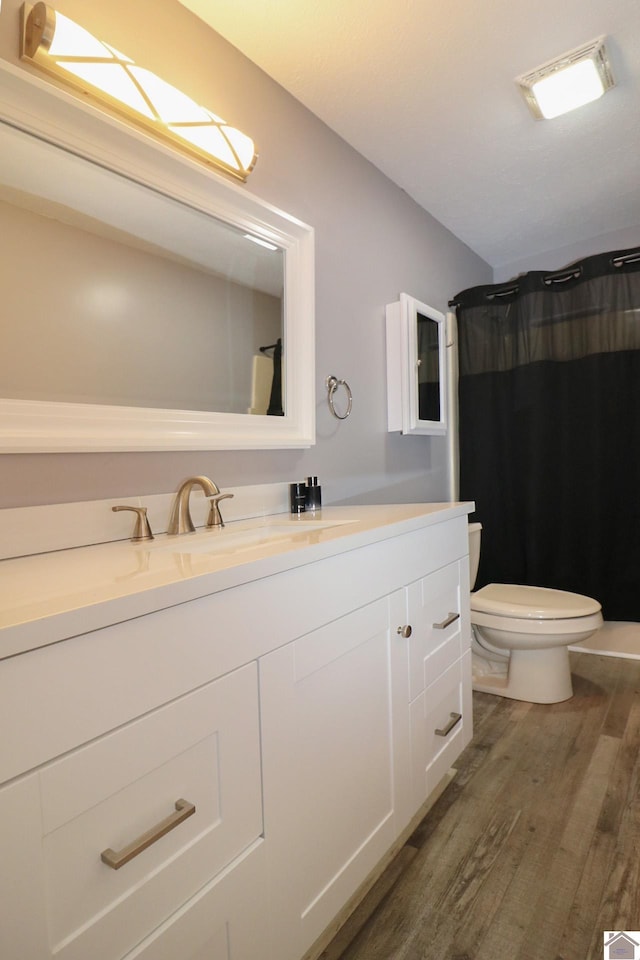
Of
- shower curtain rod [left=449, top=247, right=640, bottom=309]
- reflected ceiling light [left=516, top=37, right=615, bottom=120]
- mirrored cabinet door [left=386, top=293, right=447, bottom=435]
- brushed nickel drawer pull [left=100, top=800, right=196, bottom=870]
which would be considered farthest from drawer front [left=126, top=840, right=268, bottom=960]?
shower curtain rod [left=449, top=247, right=640, bottom=309]

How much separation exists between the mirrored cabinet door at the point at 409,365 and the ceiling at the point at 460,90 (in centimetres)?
55

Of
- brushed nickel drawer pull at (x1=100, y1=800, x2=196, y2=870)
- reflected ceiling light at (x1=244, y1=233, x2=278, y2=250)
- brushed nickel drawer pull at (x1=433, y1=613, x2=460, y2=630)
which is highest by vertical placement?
reflected ceiling light at (x1=244, y1=233, x2=278, y2=250)

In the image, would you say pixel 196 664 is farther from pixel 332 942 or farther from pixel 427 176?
pixel 427 176

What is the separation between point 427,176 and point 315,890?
2.37 metres

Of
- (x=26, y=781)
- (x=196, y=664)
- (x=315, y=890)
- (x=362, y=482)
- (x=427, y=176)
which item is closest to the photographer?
(x=26, y=781)

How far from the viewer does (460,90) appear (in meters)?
1.67

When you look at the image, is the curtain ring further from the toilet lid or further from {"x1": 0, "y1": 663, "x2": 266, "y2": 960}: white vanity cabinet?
{"x1": 0, "y1": 663, "x2": 266, "y2": 960}: white vanity cabinet

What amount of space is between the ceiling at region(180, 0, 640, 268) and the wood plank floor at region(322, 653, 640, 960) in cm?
217

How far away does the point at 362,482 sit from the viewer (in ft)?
6.51

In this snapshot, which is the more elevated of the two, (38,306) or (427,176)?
(427,176)

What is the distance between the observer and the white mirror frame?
3.25 ft

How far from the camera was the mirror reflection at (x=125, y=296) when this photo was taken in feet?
3.32

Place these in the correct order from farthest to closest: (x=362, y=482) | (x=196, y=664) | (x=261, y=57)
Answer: (x=362, y=482) → (x=261, y=57) → (x=196, y=664)

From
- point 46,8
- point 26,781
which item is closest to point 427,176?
point 46,8
